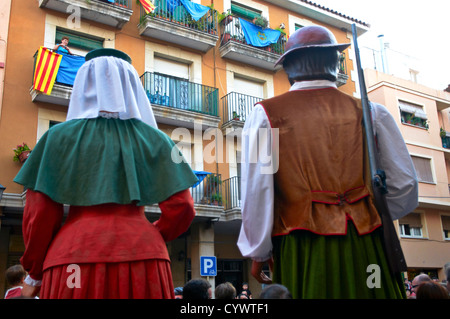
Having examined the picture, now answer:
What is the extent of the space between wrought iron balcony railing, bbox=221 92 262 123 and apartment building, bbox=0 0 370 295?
0.11 ft

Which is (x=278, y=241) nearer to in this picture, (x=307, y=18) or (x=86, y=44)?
(x=86, y=44)

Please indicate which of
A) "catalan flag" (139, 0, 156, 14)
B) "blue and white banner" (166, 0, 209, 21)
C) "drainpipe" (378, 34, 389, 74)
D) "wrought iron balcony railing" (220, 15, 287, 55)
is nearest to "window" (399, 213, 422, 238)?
"drainpipe" (378, 34, 389, 74)

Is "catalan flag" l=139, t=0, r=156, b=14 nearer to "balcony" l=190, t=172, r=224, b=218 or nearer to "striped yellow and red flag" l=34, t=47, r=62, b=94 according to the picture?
"striped yellow and red flag" l=34, t=47, r=62, b=94

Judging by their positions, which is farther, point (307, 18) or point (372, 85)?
point (372, 85)

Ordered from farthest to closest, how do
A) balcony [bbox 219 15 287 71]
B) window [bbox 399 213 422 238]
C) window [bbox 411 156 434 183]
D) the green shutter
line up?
window [bbox 411 156 434 183], window [bbox 399 213 422 238], balcony [bbox 219 15 287 71], the green shutter

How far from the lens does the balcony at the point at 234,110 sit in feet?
51.7

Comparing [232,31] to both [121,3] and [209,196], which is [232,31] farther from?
[209,196]

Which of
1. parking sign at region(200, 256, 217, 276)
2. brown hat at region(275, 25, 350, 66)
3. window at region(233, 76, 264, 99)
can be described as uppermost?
window at region(233, 76, 264, 99)

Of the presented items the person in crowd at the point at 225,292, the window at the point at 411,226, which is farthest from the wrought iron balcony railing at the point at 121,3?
the window at the point at 411,226

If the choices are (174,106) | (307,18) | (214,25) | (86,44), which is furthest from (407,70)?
(86,44)

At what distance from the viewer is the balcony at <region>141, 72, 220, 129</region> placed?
47.9ft

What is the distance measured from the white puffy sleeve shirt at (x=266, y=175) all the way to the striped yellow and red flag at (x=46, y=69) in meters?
10.9

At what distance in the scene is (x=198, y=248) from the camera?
15000mm

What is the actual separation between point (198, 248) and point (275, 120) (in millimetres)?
12655
